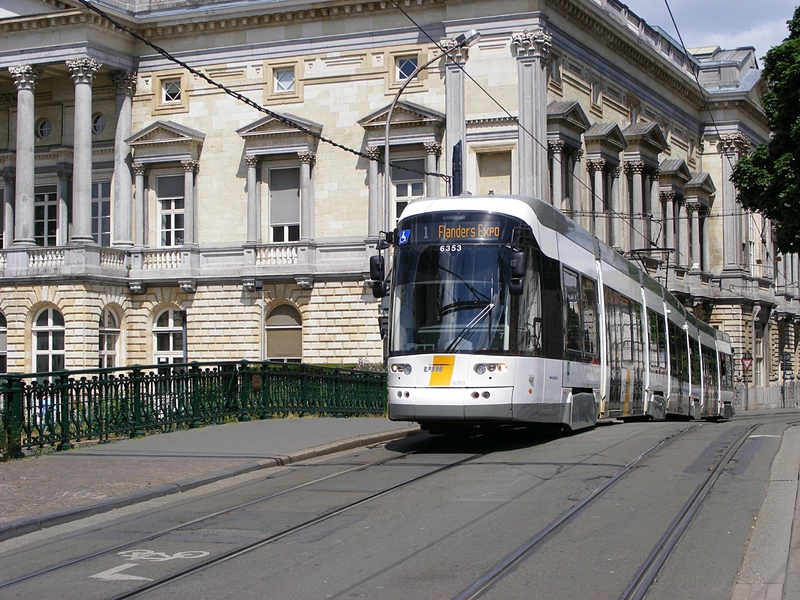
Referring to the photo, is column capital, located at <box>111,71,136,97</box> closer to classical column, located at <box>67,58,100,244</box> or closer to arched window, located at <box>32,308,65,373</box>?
classical column, located at <box>67,58,100,244</box>

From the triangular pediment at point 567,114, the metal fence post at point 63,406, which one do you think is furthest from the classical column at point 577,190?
the metal fence post at point 63,406

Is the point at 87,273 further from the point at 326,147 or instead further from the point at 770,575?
the point at 770,575

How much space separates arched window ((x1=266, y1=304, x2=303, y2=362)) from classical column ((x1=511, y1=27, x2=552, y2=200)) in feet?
30.9

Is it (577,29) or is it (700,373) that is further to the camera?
(577,29)

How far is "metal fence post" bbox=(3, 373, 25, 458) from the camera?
16.0 m

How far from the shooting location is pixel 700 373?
110ft

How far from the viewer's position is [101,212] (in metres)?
43.0

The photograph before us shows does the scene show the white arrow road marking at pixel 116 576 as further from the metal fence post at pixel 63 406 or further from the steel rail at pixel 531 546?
the metal fence post at pixel 63 406

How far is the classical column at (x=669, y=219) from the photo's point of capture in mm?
53537

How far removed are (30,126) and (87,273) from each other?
236 inches

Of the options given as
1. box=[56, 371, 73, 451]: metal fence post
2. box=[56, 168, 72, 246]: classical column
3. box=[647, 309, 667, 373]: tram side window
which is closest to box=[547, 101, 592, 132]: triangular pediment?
box=[647, 309, 667, 373]: tram side window

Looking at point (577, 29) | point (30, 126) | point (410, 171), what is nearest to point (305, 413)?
point (410, 171)

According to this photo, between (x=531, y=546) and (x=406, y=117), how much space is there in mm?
30782

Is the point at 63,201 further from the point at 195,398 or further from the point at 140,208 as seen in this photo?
the point at 195,398
